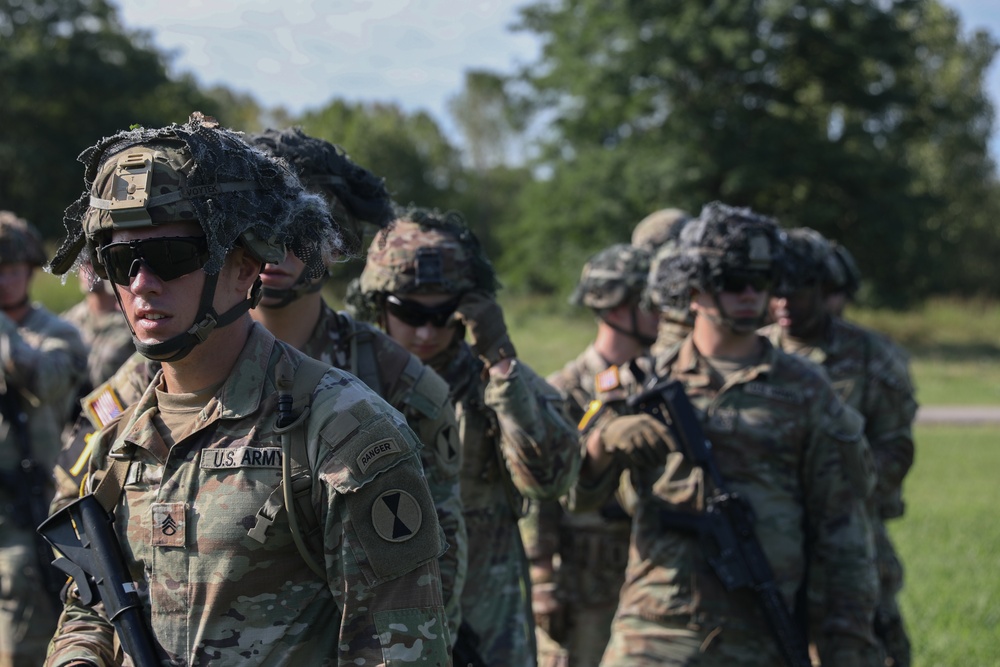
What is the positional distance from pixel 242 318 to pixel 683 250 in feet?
9.38

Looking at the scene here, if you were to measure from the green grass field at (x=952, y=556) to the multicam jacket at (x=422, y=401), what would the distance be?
4976 mm

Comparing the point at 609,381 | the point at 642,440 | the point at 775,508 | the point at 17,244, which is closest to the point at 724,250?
the point at 609,381

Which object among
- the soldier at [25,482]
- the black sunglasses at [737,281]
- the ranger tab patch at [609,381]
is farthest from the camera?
the soldier at [25,482]

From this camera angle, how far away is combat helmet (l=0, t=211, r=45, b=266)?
6.54 metres

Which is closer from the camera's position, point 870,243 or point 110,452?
point 110,452

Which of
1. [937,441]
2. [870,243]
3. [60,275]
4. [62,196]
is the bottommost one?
[937,441]

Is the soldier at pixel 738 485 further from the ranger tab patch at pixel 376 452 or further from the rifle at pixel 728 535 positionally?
the ranger tab patch at pixel 376 452

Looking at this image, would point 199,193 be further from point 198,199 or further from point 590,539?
point 590,539

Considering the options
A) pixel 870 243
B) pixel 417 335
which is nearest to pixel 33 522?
pixel 417 335

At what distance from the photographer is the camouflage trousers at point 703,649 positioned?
475 centimetres

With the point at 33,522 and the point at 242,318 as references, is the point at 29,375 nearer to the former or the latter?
the point at 33,522

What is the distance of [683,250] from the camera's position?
17.0 ft

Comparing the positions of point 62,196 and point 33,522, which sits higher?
point 62,196

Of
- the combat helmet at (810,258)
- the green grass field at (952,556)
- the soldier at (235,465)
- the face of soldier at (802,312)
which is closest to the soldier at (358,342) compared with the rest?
the soldier at (235,465)
